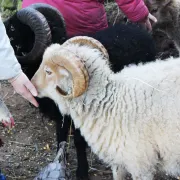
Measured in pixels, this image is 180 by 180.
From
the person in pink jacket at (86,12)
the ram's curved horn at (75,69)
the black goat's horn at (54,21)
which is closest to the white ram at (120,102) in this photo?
the ram's curved horn at (75,69)

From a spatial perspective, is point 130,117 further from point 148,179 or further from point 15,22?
point 15,22

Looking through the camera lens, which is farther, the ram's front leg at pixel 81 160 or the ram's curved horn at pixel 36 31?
the ram's front leg at pixel 81 160

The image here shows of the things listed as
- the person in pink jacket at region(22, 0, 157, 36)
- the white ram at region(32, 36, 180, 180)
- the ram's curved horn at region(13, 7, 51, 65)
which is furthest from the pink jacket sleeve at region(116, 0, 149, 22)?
the white ram at region(32, 36, 180, 180)

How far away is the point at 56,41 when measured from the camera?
394 cm

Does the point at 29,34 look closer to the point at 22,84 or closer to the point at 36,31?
the point at 36,31

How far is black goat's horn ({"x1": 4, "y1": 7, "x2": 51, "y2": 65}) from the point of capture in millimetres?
3719

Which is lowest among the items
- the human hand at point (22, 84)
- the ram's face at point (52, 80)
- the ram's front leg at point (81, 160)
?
the ram's front leg at point (81, 160)

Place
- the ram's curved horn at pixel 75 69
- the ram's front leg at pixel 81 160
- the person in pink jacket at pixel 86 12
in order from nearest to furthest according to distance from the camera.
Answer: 1. the ram's curved horn at pixel 75 69
2. the ram's front leg at pixel 81 160
3. the person in pink jacket at pixel 86 12

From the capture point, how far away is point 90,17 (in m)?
4.32

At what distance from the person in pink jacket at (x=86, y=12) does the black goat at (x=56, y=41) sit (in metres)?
0.37

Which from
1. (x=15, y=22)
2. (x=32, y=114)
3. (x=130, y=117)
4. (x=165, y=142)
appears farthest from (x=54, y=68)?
(x=32, y=114)

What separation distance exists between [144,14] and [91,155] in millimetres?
1546

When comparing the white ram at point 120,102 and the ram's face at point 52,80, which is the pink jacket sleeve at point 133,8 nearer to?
the white ram at point 120,102

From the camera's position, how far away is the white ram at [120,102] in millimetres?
2857
